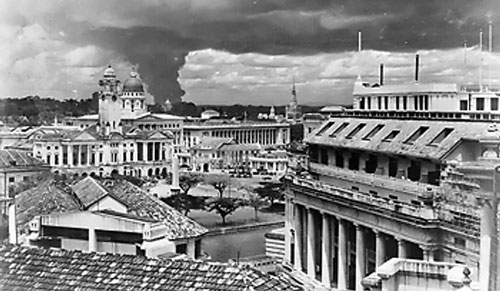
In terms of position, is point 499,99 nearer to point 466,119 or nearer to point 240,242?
point 466,119

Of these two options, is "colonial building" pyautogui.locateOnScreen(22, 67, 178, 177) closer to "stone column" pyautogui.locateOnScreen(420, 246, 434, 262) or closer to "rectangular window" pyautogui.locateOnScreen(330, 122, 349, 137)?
"rectangular window" pyautogui.locateOnScreen(330, 122, 349, 137)

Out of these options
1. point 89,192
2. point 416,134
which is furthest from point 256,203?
point 89,192

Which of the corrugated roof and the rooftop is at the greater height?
the corrugated roof

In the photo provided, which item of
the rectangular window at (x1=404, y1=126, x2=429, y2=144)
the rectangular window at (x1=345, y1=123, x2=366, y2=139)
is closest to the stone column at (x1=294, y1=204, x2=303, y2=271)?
the rectangular window at (x1=345, y1=123, x2=366, y2=139)

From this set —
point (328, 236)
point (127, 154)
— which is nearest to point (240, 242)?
point (328, 236)

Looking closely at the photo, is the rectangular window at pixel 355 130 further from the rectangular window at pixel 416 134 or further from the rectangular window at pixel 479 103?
the rectangular window at pixel 479 103

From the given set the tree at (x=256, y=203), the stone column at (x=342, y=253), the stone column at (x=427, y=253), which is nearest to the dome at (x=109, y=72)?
the tree at (x=256, y=203)
